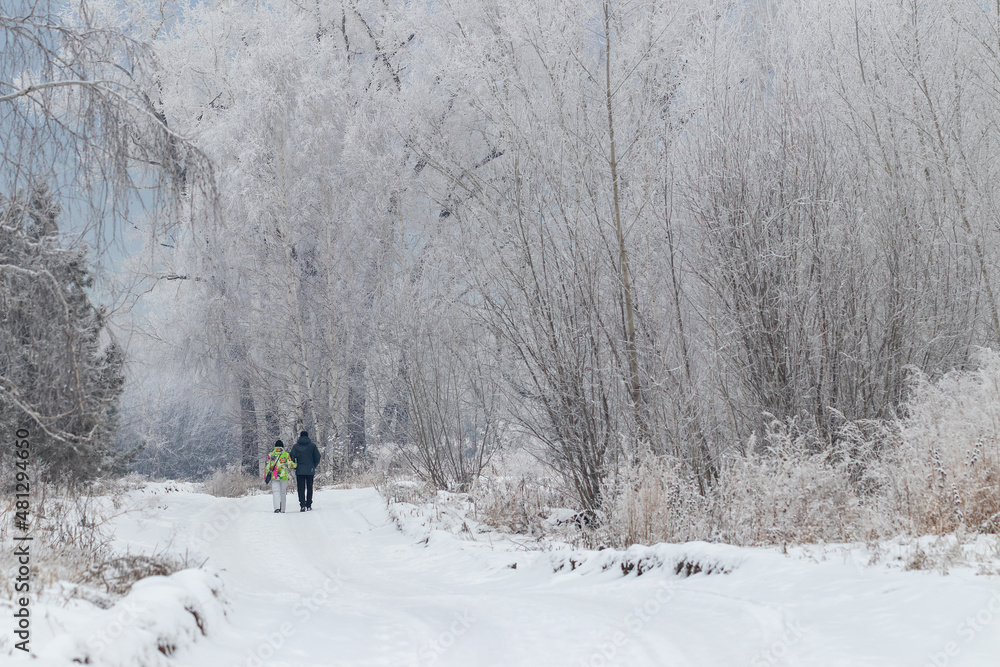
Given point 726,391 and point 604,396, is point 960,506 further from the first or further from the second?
point 604,396

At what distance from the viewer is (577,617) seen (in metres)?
4.21

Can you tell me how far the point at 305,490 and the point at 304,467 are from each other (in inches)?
17.5

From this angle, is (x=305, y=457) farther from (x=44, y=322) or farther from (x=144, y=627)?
(x=144, y=627)

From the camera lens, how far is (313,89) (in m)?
20.9

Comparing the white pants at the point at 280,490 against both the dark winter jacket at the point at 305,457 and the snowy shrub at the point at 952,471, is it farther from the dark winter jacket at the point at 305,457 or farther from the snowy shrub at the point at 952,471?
the snowy shrub at the point at 952,471

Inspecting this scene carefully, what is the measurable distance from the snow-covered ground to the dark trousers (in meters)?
7.46

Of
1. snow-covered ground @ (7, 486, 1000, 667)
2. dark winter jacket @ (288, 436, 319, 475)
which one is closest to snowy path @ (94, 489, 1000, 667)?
snow-covered ground @ (7, 486, 1000, 667)

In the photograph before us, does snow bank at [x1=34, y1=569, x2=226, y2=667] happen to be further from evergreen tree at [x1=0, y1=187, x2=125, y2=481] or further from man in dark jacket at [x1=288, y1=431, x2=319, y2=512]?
man in dark jacket at [x1=288, y1=431, x2=319, y2=512]

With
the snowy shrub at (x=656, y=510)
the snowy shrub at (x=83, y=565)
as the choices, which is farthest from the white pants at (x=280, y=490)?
the snowy shrub at (x=656, y=510)

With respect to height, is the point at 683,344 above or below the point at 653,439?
above

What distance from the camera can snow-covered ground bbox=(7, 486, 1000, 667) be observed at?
290 cm

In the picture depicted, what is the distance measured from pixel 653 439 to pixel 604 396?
716 millimetres

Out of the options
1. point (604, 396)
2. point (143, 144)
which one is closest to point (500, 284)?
point (604, 396)

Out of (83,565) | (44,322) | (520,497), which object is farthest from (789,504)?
(44,322)
